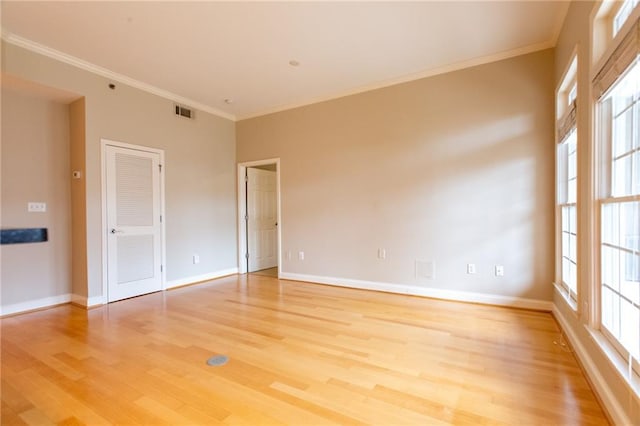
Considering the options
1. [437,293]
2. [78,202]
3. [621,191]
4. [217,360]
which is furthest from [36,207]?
[621,191]

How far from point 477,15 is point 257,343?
146 inches

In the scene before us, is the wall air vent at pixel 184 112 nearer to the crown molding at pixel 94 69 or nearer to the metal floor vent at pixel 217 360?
the crown molding at pixel 94 69

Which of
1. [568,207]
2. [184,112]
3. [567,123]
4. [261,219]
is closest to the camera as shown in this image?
[567,123]

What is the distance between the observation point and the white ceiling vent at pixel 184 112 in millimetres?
4934

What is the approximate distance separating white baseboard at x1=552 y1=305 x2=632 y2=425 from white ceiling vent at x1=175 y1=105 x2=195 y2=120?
5623 mm

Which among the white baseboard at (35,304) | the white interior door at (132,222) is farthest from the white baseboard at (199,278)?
the white baseboard at (35,304)

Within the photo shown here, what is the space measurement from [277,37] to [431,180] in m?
2.57

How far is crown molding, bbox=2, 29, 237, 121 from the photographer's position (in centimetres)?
326

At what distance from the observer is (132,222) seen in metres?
4.34

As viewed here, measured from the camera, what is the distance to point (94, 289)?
3.90m

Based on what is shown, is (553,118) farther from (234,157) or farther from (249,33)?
(234,157)

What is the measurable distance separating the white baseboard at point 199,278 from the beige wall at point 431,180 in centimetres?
119

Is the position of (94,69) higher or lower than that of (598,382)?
higher

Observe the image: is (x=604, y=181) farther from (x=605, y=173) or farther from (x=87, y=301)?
(x=87, y=301)
